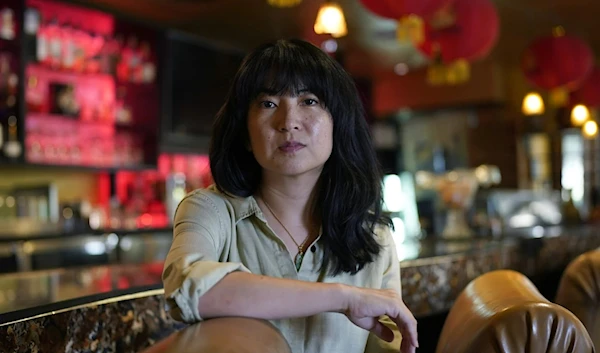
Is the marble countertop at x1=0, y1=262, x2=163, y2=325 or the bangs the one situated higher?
the bangs

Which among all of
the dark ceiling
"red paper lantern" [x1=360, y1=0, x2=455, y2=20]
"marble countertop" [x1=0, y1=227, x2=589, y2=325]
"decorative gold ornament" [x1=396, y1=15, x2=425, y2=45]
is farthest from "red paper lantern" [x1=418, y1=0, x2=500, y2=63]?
the dark ceiling

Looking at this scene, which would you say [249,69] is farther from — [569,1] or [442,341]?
[569,1]

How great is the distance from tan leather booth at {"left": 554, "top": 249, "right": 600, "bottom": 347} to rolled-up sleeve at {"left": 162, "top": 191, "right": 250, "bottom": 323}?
811 millimetres

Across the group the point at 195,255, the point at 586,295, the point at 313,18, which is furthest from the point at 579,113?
the point at 195,255

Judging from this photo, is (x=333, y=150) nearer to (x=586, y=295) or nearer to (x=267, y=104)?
(x=267, y=104)

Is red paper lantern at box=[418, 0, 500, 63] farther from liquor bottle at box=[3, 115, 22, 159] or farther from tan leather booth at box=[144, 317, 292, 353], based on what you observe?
tan leather booth at box=[144, 317, 292, 353]

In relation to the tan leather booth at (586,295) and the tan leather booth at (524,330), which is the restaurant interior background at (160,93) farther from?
the tan leather booth at (524,330)

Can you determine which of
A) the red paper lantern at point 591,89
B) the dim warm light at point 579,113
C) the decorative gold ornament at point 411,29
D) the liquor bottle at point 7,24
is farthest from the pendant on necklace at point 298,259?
the dim warm light at point 579,113

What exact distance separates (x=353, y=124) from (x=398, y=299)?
1.20ft

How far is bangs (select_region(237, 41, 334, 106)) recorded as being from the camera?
3.96 feet

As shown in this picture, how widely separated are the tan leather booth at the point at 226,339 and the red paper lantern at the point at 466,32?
114 inches

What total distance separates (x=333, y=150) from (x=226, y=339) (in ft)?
1.82

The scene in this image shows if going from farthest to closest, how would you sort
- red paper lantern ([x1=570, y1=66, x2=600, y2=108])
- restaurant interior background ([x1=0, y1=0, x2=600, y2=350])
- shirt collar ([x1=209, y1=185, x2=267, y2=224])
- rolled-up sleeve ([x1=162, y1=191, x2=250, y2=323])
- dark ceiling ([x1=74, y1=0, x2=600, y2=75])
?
A: red paper lantern ([x1=570, y1=66, x2=600, y2=108]) → dark ceiling ([x1=74, y1=0, x2=600, y2=75]) → restaurant interior background ([x1=0, y1=0, x2=600, y2=350]) → shirt collar ([x1=209, y1=185, x2=267, y2=224]) → rolled-up sleeve ([x1=162, y1=191, x2=250, y2=323])

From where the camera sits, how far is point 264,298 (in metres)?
1.01
